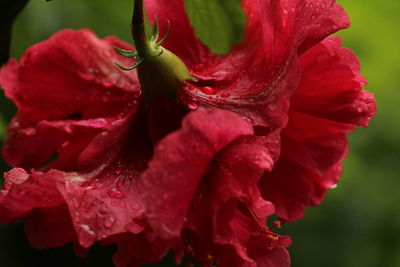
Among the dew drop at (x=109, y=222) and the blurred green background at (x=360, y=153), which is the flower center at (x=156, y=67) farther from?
the blurred green background at (x=360, y=153)

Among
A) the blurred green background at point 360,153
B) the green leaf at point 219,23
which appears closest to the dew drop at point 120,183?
the green leaf at point 219,23

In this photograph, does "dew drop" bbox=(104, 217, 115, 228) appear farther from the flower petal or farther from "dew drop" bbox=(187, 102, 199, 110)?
"dew drop" bbox=(187, 102, 199, 110)

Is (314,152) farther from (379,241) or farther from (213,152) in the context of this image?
(379,241)

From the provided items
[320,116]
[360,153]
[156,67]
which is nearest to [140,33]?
[156,67]

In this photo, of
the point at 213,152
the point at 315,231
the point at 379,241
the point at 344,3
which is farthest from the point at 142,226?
the point at 344,3

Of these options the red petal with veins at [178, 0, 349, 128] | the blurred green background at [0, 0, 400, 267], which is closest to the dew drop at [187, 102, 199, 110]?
the red petal with veins at [178, 0, 349, 128]

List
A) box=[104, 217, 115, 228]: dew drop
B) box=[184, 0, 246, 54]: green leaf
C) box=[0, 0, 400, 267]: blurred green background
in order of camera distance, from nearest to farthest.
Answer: box=[184, 0, 246, 54]: green leaf < box=[104, 217, 115, 228]: dew drop < box=[0, 0, 400, 267]: blurred green background
